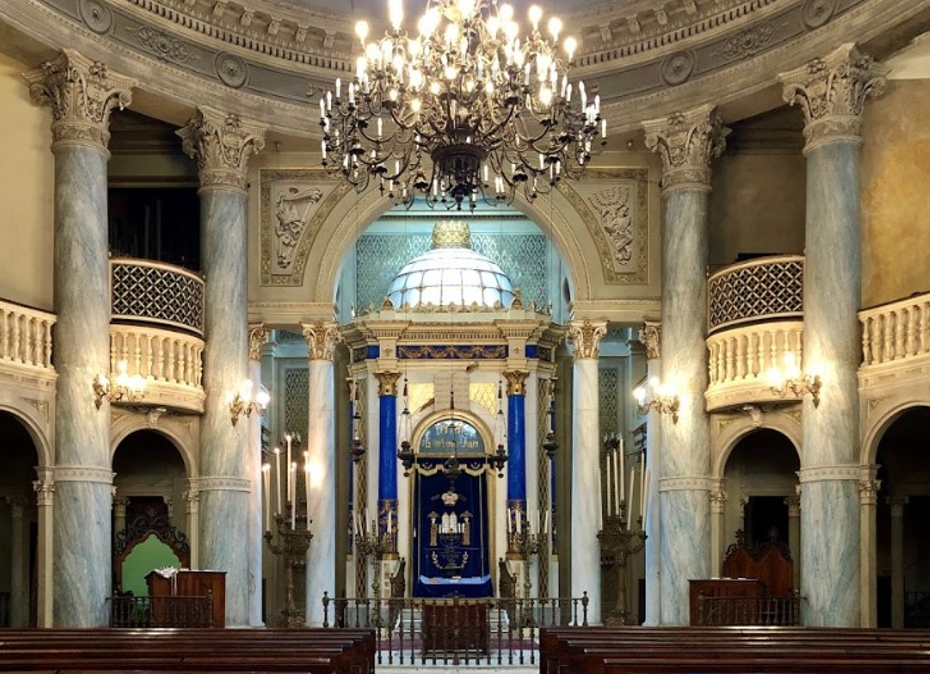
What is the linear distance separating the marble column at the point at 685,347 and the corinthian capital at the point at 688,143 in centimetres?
1

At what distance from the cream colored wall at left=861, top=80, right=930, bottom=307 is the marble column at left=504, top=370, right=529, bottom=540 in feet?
27.8

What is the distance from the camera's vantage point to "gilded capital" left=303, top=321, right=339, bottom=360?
20.7m

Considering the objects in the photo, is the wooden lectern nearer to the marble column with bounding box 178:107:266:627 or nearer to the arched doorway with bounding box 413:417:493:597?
the marble column with bounding box 178:107:266:627

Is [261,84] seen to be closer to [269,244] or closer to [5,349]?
[269,244]

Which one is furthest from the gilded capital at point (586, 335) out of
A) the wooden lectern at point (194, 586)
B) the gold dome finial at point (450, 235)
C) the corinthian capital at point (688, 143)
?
the wooden lectern at point (194, 586)

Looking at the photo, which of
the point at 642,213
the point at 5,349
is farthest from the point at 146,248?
the point at 642,213

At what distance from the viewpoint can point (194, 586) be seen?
17078 mm

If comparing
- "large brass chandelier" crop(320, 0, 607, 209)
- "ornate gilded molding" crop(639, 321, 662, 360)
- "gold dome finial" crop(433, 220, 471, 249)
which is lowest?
"ornate gilded molding" crop(639, 321, 662, 360)

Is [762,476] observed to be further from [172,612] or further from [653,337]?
[172,612]

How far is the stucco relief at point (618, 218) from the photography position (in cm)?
2055

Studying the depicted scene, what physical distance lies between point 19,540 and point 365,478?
265 inches

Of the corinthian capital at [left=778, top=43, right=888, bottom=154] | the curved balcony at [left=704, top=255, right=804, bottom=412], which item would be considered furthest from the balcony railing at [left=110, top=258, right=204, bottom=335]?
the corinthian capital at [left=778, top=43, right=888, bottom=154]

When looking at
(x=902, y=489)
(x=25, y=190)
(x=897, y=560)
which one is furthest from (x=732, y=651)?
(x=25, y=190)

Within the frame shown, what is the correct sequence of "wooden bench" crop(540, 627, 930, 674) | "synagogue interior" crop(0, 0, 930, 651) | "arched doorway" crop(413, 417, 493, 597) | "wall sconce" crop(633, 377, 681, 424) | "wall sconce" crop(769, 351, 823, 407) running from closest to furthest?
"wooden bench" crop(540, 627, 930, 674)
"synagogue interior" crop(0, 0, 930, 651)
"wall sconce" crop(769, 351, 823, 407)
"wall sconce" crop(633, 377, 681, 424)
"arched doorway" crop(413, 417, 493, 597)
